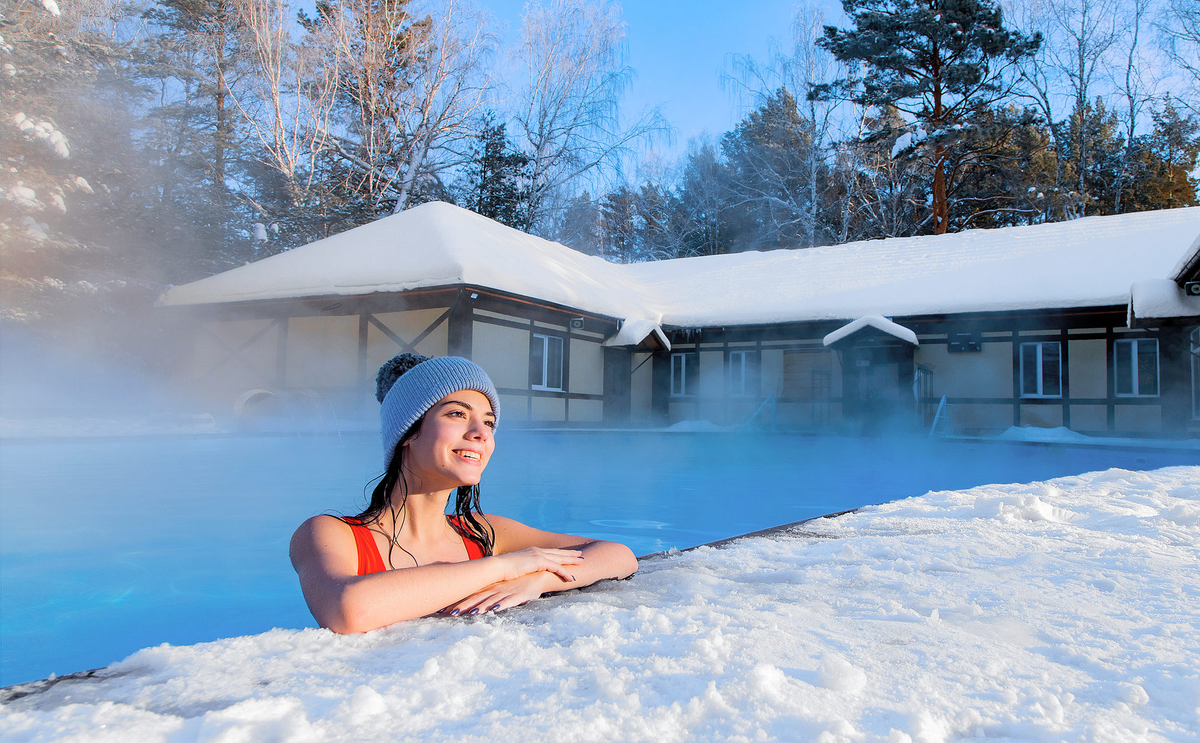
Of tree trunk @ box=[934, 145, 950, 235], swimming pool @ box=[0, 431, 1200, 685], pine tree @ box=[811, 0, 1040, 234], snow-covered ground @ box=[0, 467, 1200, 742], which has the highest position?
pine tree @ box=[811, 0, 1040, 234]

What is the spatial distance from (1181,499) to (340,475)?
624 centimetres

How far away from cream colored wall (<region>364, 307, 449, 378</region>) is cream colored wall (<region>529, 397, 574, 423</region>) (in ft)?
6.24

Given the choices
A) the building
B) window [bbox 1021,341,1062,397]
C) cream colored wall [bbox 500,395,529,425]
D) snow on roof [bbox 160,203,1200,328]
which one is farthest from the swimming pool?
window [bbox 1021,341,1062,397]

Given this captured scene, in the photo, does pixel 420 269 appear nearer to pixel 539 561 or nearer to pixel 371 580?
pixel 539 561

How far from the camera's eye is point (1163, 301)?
8.39 m

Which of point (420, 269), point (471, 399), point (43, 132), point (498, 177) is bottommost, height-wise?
point (471, 399)

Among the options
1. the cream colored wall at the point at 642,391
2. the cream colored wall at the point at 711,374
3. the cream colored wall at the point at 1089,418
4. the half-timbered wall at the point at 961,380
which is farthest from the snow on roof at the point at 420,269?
the cream colored wall at the point at 1089,418

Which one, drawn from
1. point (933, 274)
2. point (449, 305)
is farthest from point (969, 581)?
point (933, 274)

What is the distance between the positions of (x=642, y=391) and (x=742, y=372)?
215cm

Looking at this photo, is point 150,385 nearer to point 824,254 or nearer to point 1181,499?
point 824,254

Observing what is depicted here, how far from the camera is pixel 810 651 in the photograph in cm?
144

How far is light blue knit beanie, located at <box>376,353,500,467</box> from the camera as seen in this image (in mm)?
1867

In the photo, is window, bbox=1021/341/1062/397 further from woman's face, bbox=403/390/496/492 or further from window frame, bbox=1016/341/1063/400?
woman's face, bbox=403/390/496/492

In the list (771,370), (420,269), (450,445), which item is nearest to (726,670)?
(450,445)
